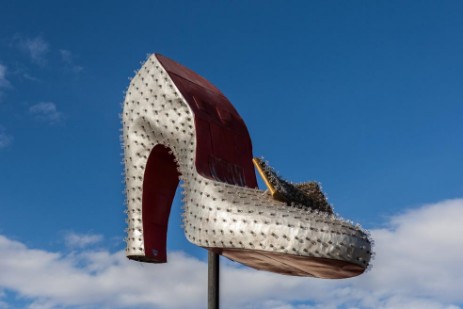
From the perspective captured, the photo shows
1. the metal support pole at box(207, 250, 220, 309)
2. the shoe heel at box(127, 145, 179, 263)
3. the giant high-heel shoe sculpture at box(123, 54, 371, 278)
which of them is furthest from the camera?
the shoe heel at box(127, 145, 179, 263)

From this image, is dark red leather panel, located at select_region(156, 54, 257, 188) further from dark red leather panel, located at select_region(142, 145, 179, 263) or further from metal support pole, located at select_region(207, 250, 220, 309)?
metal support pole, located at select_region(207, 250, 220, 309)

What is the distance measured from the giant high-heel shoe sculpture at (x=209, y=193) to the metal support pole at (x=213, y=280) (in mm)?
580

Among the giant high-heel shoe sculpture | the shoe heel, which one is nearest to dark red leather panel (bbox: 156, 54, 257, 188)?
the giant high-heel shoe sculpture

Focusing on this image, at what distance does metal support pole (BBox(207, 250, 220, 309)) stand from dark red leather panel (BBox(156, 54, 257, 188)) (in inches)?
54.4

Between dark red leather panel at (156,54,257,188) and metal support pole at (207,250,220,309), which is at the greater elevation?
dark red leather panel at (156,54,257,188)

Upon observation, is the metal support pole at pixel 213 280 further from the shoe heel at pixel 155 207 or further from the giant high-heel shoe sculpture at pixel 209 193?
the shoe heel at pixel 155 207

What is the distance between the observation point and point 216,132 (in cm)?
1460

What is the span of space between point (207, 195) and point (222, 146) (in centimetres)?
191

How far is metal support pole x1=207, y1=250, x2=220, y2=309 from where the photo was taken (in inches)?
539

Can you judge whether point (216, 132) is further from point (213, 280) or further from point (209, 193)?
point (213, 280)


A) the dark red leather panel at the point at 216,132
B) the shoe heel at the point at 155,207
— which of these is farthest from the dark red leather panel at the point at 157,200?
the dark red leather panel at the point at 216,132

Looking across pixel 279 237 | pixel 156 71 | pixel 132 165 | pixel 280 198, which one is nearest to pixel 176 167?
pixel 132 165

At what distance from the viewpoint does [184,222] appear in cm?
1328

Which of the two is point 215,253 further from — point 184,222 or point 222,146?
point 222,146
